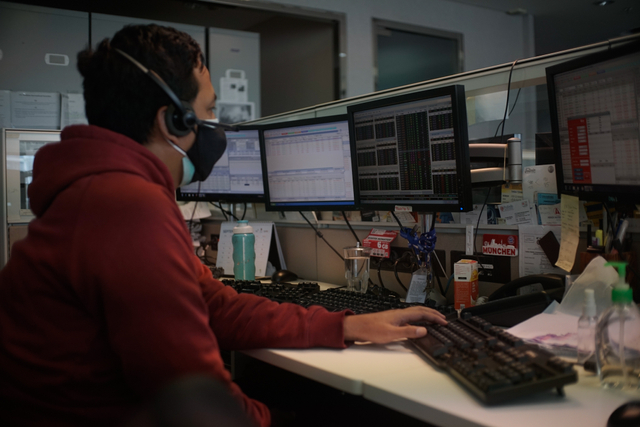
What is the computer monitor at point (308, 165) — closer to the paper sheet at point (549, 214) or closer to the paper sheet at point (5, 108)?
the paper sheet at point (549, 214)

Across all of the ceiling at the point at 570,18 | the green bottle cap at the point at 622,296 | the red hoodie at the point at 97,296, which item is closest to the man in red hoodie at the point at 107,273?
the red hoodie at the point at 97,296

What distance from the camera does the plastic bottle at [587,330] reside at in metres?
0.82

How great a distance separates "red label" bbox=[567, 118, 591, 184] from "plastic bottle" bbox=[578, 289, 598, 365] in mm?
325

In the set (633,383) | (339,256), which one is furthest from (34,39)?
(633,383)

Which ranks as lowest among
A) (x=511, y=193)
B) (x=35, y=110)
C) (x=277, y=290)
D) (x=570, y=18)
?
(x=277, y=290)

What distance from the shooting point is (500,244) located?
4.22ft

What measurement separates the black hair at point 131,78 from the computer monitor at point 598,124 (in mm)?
780

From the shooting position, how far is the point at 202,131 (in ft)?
3.37

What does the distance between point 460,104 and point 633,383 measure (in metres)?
0.72

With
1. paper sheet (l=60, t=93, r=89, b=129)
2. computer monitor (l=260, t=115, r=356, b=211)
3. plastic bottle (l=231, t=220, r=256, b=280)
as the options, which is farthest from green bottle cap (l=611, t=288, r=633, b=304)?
paper sheet (l=60, t=93, r=89, b=129)

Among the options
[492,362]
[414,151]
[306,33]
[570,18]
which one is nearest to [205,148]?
[414,151]

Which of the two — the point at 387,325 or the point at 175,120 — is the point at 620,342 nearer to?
the point at 387,325

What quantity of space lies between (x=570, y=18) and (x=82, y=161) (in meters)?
5.68

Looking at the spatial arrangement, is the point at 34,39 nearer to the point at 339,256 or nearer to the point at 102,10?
the point at 102,10
